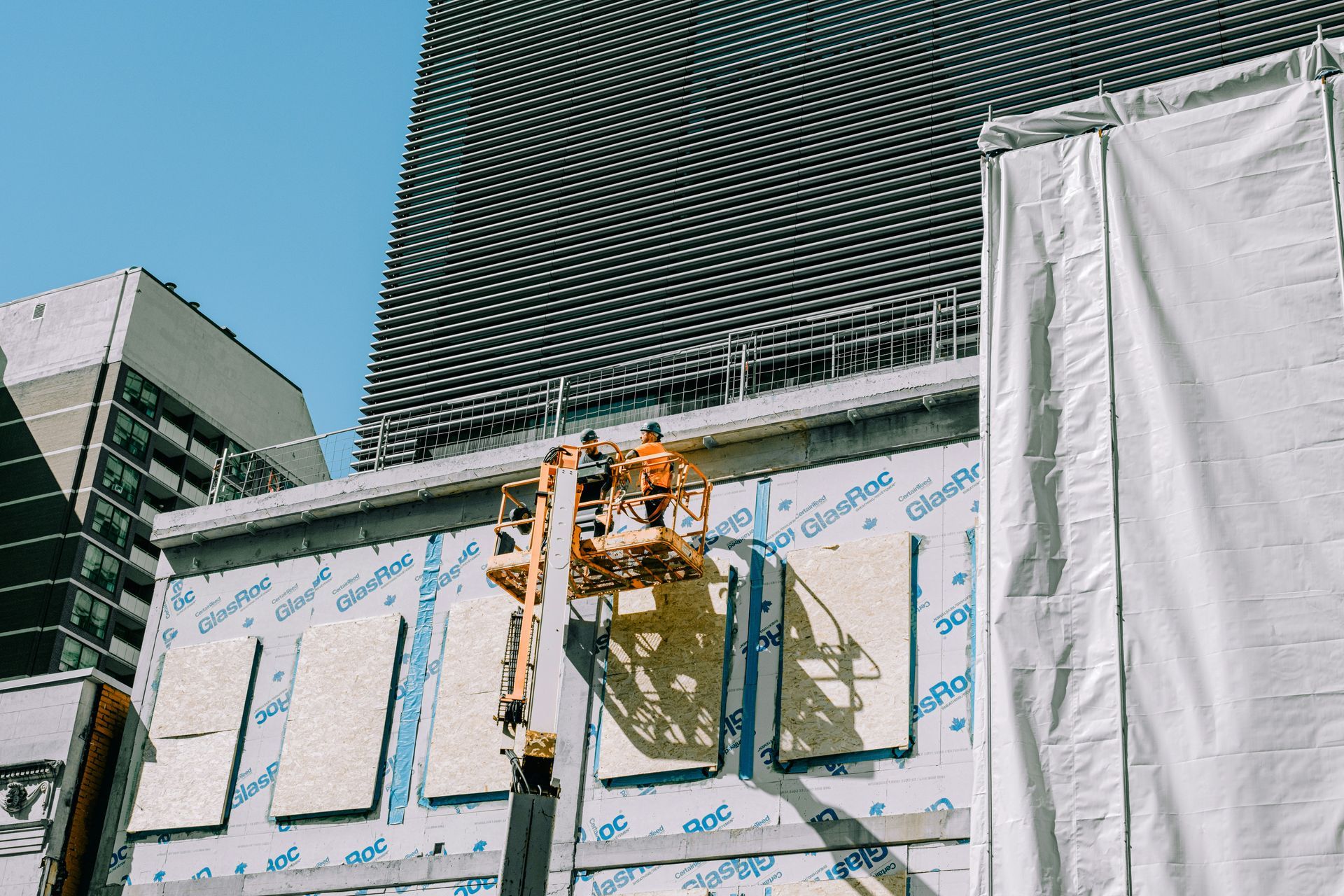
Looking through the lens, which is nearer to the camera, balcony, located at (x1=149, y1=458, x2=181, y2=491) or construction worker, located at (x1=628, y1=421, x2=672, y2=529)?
construction worker, located at (x1=628, y1=421, x2=672, y2=529)

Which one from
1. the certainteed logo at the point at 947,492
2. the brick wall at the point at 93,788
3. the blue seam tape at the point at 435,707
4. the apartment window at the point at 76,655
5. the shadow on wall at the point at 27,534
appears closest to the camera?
the certainteed logo at the point at 947,492

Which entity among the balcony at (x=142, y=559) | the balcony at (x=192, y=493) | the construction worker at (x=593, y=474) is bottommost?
the construction worker at (x=593, y=474)

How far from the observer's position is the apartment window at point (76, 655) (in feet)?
210

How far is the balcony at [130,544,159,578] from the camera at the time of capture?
6938cm

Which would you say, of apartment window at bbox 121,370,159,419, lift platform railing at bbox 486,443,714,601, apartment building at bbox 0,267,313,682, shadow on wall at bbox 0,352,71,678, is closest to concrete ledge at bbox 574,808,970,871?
lift platform railing at bbox 486,443,714,601

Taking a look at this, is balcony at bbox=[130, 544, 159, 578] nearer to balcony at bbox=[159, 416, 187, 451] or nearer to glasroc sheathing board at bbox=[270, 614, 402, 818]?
balcony at bbox=[159, 416, 187, 451]

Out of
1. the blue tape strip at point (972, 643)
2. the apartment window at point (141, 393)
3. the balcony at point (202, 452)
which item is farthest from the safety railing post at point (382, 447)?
the balcony at point (202, 452)

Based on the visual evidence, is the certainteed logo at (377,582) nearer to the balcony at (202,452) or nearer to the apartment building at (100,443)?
the apartment building at (100,443)

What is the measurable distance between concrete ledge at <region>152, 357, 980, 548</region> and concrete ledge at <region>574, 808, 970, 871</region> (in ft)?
20.6

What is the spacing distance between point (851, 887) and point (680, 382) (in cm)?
1260

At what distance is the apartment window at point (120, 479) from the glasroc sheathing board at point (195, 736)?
4166cm

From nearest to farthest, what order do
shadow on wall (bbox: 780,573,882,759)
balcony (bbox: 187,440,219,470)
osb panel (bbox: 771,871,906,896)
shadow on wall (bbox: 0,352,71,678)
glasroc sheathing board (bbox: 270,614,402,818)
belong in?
osb panel (bbox: 771,871,906,896) → shadow on wall (bbox: 780,573,882,759) → glasroc sheathing board (bbox: 270,614,402,818) → shadow on wall (bbox: 0,352,71,678) → balcony (bbox: 187,440,219,470)

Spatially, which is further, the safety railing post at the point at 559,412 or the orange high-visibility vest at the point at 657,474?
the safety railing post at the point at 559,412

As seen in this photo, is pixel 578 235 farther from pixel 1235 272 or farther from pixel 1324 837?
pixel 1324 837
